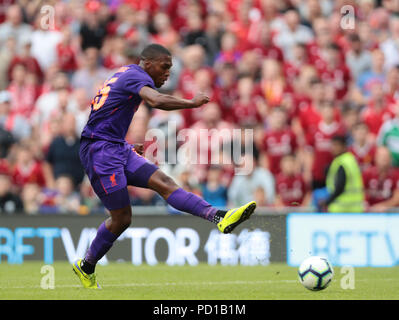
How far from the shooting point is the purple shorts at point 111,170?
31.4 feet

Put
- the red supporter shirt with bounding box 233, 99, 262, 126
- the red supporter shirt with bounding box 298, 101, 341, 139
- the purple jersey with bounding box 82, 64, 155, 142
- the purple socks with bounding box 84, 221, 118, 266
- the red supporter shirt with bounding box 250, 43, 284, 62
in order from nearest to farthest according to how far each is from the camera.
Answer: the purple jersey with bounding box 82, 64, 155, 142
the purple socks with bounding box 84, 221, 118, 266
the red supporter shirt with bounding box 298, 101, 341, 139
the red supporter shirt with bounding box 233, 99, 262, 126
the red supporter shirt with bounding box 250, 43, 284, 62

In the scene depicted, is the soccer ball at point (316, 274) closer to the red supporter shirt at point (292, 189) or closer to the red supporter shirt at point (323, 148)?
the red supporter shirt at point (292, 189)

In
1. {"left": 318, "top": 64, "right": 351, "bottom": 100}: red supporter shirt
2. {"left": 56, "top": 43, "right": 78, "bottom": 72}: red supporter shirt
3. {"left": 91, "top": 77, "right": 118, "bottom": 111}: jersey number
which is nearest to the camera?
{"left": 91, "top": 77, "right": 118, "bottom": 111}: jersey number

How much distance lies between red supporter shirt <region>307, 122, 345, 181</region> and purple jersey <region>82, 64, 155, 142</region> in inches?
245

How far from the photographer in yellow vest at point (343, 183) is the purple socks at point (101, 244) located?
5285mm

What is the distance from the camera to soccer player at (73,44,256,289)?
9523mm

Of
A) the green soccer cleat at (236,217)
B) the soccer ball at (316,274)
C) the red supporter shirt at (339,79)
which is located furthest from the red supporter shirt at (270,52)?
the green soccer cleat at (236,217)

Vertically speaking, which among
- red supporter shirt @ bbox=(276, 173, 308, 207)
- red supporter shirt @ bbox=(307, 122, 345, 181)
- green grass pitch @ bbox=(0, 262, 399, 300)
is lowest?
green grass pitch @ bbox=(0, 262, 399, 300)

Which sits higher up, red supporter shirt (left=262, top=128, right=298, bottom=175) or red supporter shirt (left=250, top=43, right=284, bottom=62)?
red supporter shirt (left=250, top=43, right=284, bottom=62)

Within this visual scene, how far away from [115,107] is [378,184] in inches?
253

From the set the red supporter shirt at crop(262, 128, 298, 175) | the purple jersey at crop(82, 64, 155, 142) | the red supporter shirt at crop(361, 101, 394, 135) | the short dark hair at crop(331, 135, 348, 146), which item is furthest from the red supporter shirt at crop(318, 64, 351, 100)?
the purple jersey at crop(82, 64, 155, 142)

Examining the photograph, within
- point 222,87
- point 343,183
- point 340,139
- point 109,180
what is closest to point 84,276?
point 109,180

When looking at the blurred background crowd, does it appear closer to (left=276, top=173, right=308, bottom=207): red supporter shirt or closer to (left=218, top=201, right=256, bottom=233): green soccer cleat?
(left=276, top=173, right=308, bottom=207): red supporter shirt

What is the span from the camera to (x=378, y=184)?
48.8ft
